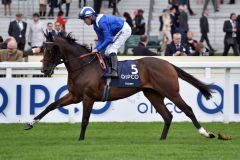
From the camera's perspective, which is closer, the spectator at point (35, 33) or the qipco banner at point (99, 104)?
the qipco banner at point (99, 104)

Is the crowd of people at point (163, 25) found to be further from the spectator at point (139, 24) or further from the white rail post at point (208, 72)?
the white rail post at point (208, 72)

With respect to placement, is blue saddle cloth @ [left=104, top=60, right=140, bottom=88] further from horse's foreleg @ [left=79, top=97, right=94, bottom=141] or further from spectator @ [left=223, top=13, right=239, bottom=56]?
spectator @ [left=223, top=13, right=239, bottom=56]

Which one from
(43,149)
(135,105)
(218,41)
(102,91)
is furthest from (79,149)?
(218,41)

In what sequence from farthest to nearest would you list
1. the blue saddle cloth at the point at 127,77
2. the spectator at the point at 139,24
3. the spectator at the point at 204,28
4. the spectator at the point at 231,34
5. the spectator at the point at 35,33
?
1. the spectator at the point at 139,24
2. the spectator at the point at 204,28
3. the spectator at the point at 231,34
4. the spectator at the point at 35,33
5. the blue saddle cloth at the point at 127,77

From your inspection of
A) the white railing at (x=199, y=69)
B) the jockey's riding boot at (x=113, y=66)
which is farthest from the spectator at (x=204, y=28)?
the jockey's riding boot at (x=113, y=66)

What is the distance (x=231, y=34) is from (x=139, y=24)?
9.45 ft

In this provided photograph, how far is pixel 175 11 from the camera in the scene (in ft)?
99.1

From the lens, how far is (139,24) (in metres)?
30.0

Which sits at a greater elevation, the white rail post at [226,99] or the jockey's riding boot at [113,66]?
the jockey's riding boot at [113,66]

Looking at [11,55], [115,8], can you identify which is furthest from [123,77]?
[115,8]

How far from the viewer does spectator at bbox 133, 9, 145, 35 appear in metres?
29.9

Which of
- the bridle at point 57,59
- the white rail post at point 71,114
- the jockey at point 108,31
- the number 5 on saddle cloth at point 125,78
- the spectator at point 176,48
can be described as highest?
the jockey at point 108,31

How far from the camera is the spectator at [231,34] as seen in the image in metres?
28.6

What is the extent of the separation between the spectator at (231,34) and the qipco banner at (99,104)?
10.7 meters
